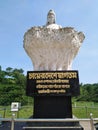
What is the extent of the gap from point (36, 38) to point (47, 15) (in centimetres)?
174

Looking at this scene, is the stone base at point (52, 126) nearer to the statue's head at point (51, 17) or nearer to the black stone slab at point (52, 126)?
the black stone slab at point (52, 126)

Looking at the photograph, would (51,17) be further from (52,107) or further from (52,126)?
(52,126)

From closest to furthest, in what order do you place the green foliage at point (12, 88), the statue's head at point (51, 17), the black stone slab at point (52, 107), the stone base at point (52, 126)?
1. the stone base at point (52, 126)
2. the black stone slab at point (52, 107)
3. the statue's head at point (51, 17)
4. the green foliage at point (12, 88)

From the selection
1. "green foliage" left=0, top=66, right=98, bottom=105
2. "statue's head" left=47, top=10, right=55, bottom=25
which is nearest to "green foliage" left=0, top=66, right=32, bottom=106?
"green foliage" left=0, top=66, right=98, bottom=105

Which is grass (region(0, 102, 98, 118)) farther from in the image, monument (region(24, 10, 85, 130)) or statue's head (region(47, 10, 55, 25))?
statue's head (region(47, 10, 55, 25))

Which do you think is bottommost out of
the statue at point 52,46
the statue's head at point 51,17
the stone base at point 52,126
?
the stone base at point 52,126

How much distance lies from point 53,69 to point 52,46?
3.21 feet

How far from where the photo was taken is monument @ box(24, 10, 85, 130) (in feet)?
27.6

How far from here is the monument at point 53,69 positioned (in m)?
8.41

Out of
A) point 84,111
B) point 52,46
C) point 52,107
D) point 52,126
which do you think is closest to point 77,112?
point 84,111

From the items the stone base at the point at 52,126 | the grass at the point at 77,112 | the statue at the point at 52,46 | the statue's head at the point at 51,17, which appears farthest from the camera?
the grass at the point at 77,112

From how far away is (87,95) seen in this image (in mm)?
47844

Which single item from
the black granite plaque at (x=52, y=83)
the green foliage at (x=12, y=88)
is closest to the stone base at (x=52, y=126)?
the black granite plaque at (x=52, y=83)

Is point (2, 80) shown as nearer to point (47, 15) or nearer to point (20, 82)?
point (20, 82)
